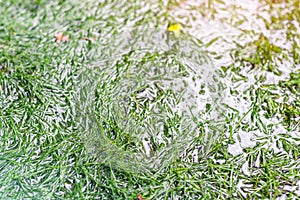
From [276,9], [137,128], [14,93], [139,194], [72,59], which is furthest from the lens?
[276,9]

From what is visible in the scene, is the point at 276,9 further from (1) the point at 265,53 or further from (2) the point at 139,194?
(2) the point at 139,194

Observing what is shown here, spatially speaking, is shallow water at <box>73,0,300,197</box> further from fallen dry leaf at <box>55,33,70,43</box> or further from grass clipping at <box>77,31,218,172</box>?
fallen dry leaf at <box>55,33,70,43</box>

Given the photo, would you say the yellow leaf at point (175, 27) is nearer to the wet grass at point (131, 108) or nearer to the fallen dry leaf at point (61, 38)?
the wet grass at point (131, 108)

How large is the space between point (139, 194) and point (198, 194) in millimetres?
268

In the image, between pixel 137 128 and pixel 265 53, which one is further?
pixel 265 53

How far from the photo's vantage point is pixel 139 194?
204cm

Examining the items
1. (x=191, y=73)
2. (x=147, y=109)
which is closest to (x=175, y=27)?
(x=191, y=73)

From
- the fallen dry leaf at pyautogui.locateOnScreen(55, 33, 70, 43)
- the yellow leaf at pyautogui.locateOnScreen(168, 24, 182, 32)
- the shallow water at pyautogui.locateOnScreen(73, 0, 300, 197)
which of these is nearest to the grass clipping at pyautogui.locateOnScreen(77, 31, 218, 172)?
the shallow water at pyautogui.locateOnScreen(73, 0, 300, 197)

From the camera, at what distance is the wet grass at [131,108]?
2.07 meters

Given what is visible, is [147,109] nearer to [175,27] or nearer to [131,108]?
[131,108]

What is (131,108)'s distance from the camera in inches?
92.4

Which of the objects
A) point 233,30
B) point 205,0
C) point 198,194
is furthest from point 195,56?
point 198,194

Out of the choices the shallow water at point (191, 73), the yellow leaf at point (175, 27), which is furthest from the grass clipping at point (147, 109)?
the yellow leaf at point (175, 27)

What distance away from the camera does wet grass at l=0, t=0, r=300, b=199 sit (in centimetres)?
207
